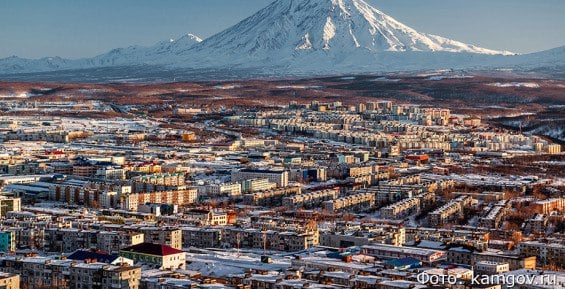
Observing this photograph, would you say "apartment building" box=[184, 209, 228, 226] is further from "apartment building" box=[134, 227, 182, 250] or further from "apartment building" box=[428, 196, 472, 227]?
"apartment building" box=[428, 196, 472, 227]

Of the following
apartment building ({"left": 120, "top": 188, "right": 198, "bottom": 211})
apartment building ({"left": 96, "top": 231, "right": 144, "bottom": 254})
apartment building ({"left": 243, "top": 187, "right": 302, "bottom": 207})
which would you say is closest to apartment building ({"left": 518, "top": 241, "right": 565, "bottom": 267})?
apartment building ({"left": 96, "top": 231, "right": 144, "bottom": 254})

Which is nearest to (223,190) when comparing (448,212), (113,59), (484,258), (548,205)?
(448,212)

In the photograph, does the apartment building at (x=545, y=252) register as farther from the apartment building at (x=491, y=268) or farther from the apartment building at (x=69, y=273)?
the apartment building at (x=69, y=273)

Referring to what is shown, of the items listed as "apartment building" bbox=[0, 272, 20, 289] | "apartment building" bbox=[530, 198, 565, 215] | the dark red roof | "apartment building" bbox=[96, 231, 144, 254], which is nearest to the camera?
"apartment building" bbox=[0, 272, 20, 289]

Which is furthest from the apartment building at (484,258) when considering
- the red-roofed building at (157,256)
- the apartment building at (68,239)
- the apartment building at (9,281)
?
the apartment building at (9,281)

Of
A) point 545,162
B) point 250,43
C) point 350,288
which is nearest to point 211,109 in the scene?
point 545,162

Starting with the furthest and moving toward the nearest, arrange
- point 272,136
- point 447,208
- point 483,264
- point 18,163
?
point 272,136
point 18,163
point 447,208
point 483,264

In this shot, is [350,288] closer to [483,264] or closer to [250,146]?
[483,264]
